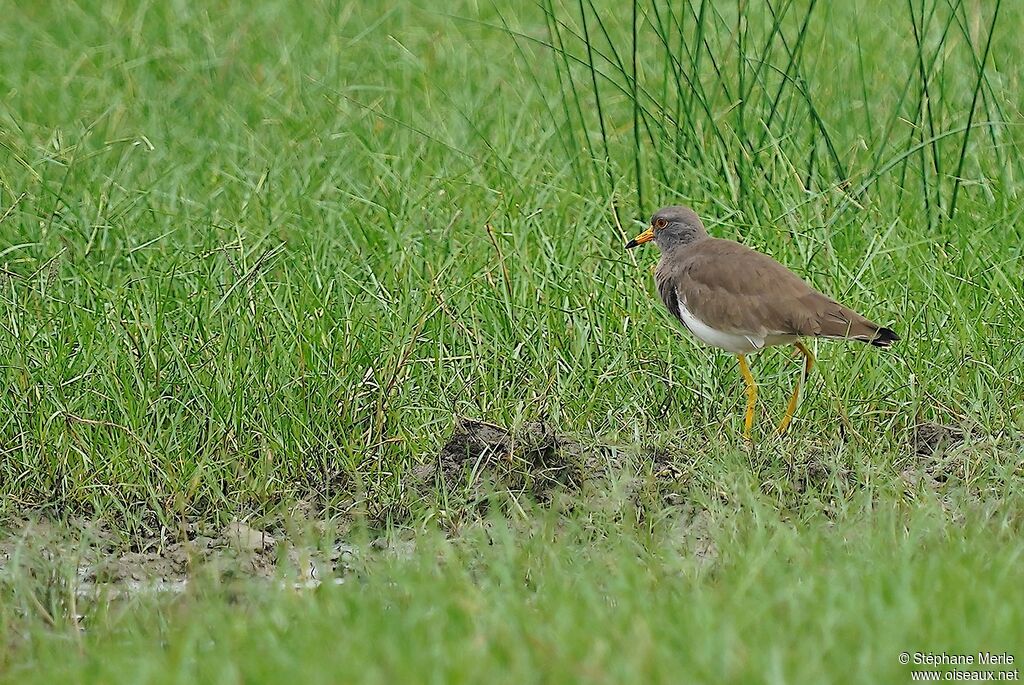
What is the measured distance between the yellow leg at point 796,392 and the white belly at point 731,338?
0.14 metres

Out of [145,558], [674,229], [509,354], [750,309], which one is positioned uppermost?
[674,229]

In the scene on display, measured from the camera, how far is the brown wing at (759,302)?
4754mm

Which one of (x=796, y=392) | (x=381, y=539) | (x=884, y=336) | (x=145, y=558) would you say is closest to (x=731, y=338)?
(x=796, y=392)

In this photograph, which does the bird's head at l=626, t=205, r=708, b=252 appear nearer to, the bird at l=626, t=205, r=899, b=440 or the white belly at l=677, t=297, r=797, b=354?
the bird at l=626, t=205, r=899, b=440

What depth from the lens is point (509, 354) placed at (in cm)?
523

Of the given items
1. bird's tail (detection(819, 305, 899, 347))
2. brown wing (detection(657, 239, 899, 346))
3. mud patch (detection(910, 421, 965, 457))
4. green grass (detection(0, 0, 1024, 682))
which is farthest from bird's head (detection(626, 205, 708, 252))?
mud patch (detection(910, 421, 965, 457))

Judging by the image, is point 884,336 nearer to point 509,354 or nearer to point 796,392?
point 796,392

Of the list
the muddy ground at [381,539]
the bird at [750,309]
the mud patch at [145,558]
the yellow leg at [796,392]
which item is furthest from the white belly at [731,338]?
the mud patch at [145,558]

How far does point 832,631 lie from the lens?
9.91ft

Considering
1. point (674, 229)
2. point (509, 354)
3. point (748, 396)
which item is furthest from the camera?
point (674, 229)

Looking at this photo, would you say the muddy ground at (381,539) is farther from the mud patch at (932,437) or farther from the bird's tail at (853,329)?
the bird's tail at (853,329)

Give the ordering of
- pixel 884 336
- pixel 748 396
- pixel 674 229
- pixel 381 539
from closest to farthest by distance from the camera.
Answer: pixel 381 539 → pixel 884 336 → pixel 748 396 → pixel 674 229

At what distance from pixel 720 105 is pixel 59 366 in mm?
3627

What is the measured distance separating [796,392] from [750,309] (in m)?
0.31
